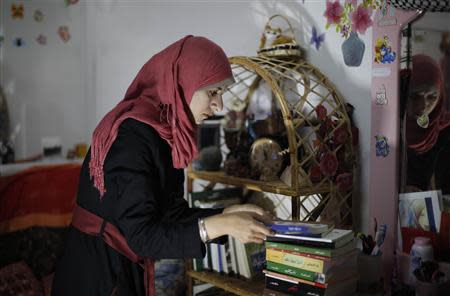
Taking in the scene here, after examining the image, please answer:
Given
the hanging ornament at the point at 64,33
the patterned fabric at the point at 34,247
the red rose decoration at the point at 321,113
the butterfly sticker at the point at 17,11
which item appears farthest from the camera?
the hanging ornament at the point at 64,33

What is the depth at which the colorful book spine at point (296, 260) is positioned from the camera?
1.15 metres

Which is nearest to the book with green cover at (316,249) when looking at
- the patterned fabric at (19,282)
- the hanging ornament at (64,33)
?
the patterned fabric at (19,282)

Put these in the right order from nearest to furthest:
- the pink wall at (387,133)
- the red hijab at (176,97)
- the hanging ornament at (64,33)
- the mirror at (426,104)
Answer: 1. the red hijab at (176,97)
2. the mirror at (426,104)
3. the pink wall at (387,133)
4. the hanging ornament at (64,33)

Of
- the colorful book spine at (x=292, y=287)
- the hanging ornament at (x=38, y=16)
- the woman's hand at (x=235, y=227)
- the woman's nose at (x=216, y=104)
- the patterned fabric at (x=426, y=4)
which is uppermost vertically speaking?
the hanging ornament at (x=38, y=16)

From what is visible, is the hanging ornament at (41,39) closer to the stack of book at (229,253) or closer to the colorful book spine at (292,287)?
the stack of book at (229,253)

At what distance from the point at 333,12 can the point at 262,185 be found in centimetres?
70

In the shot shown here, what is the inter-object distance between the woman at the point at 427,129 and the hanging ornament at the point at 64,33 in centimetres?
181

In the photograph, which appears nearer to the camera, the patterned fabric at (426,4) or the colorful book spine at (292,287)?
the patterned fabric at (426,4)

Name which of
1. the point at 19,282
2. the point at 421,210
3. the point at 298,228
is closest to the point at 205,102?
the point at 298,228

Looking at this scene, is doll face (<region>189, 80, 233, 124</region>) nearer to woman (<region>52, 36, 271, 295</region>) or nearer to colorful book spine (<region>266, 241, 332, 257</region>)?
woman (<region>52, 36, 271, 295</region>)

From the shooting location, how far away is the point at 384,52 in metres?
1.38

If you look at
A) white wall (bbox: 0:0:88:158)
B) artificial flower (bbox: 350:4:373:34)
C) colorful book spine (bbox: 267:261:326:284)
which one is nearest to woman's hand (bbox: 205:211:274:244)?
colorful book spine (bbox: 267:261:326:284)

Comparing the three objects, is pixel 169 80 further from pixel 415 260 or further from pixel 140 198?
pixel 415 260

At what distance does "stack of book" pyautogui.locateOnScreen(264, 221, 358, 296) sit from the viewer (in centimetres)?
115
